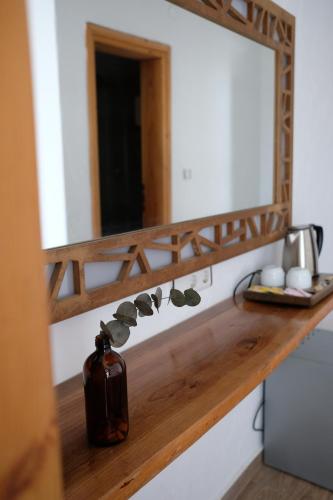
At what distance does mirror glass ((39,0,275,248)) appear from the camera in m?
1.08

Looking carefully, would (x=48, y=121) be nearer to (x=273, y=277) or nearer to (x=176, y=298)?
(x=176, y=298)

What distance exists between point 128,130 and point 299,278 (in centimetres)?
89

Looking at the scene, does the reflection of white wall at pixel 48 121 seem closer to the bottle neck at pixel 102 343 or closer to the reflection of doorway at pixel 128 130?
the reflection of doorway at pixel 128 130

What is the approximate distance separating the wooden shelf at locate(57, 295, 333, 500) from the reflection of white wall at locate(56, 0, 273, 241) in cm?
36

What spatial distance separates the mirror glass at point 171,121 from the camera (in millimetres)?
1083

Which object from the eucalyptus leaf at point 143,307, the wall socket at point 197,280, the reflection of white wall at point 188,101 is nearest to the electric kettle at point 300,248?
the reflection of white wall at point 188,101

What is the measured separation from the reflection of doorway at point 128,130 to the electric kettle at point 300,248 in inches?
28.2

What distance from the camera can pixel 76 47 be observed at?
3.46 feet

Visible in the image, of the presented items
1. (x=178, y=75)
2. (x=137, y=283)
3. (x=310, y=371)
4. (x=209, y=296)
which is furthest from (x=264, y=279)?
(x=178, y=75)

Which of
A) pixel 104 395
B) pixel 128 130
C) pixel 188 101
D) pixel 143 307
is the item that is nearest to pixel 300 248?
pixel 188 101

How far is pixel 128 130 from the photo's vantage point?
4.04 ft

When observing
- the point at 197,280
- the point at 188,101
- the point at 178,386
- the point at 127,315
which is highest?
the point at 188,101

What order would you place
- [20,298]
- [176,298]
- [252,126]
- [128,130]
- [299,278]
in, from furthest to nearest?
[252,126], [299,278], [128,130], [176,298], [20,298]

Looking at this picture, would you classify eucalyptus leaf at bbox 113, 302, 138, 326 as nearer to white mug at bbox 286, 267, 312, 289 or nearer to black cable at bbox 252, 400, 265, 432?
white mug at bbox 286, 267, 312, 289
